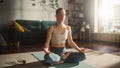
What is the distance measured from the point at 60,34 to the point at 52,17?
12.7ft

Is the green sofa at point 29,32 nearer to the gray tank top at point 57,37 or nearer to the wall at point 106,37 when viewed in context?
the wall at point 106,37

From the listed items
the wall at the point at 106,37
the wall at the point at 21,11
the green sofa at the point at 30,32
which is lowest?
the wall at the point at 106,37

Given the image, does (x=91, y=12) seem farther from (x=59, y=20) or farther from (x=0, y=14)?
(x=59, y=20)

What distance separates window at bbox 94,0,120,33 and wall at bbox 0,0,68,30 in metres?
1.64

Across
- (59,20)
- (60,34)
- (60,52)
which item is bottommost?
(60,52)

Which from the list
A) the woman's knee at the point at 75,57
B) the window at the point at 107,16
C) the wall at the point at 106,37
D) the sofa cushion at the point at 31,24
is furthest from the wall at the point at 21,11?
the woman's knee at the point at 75,57

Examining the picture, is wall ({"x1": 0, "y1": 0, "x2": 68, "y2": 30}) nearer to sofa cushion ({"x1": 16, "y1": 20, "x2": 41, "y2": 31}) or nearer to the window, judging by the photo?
sofa cushion ({"x1": 16, "y1": 20, "x2": 41, "y2": 31})

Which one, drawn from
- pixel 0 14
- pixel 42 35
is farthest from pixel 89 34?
pixel 0 14

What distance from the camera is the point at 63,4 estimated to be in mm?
6285

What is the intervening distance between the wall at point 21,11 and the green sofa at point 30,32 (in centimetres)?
34

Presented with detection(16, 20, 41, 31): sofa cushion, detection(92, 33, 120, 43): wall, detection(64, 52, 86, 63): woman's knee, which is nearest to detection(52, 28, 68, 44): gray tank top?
detection(64, 52, 86, 63): woman's knee

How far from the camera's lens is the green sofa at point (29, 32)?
4508 millimetres

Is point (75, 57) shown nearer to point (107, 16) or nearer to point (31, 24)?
point (31, 24)

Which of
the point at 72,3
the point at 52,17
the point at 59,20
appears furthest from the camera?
the point at 72,3
